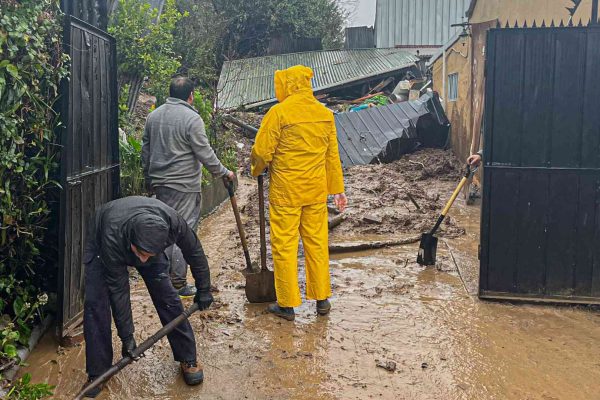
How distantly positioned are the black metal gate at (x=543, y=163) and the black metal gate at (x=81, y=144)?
125 inches

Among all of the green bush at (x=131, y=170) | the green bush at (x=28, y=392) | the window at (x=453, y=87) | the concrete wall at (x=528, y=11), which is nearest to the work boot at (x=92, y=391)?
the green bush at (x=28, y=392)

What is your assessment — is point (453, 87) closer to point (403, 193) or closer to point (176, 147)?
point (403, 193)

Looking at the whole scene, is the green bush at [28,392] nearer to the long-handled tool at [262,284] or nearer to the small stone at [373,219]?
the long-handled tool at [262,284]

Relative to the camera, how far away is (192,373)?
3.87m

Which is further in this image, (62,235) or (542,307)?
(542,307)

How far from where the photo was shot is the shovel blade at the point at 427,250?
6473mm

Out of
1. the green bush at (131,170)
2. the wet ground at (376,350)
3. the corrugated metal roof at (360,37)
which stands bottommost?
the wet ground at (376,350)

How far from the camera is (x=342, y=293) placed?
18.7ft

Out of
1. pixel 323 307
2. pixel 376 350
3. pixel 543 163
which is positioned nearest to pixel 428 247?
pixel 543 163

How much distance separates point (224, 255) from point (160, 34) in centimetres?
425

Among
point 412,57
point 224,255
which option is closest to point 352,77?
point 412,57

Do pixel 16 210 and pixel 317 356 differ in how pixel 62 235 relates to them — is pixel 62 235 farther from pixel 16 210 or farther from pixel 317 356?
pixel 317 356

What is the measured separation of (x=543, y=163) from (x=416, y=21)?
808 inches

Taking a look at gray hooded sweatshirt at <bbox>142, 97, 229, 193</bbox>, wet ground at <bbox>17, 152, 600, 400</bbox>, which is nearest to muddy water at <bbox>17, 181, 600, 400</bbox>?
wet ground at <bbox>17, 152, 600, 400</bbox>
